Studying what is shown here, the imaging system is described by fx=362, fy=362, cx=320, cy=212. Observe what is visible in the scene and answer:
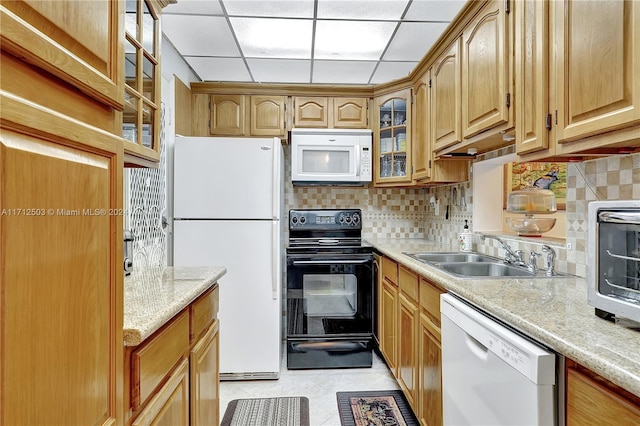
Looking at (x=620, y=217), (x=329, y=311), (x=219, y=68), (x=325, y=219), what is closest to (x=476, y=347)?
(x=620, y=217)

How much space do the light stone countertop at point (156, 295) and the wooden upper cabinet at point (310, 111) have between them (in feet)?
5.68

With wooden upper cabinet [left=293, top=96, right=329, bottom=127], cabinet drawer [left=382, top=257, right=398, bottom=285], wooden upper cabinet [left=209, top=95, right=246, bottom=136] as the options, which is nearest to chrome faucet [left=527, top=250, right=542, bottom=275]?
cabinet drawer [left=382, top=257, right=398, bottom=285]

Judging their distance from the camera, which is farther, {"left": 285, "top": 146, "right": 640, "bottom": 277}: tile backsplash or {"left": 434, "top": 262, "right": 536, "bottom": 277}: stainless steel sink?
{"left": 434, "top": 262, "right": 536, "bottom": 277}: stainless steel sink

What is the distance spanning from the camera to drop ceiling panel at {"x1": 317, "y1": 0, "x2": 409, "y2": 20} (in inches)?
81.1

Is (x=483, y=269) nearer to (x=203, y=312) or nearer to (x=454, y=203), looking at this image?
(x=454, y=203)

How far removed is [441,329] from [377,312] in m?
1.30

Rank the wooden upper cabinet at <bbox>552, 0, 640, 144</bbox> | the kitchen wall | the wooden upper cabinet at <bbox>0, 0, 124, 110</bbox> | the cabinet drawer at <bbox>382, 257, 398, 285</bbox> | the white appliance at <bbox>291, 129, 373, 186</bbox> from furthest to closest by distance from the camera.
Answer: the kitchen wall < the white appliance at <bbox>291, 129, 373, 186</bbox> < the cabinet drawer at <bbox>382, 257, 398, 285</bbox> < the wooden upper cabinet at <bbox>552, 0, 640, 144</bbox> < the wooden upper cabinet at <bbox>0, 0, 124, 110</bbox>

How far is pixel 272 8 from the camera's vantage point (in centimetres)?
212

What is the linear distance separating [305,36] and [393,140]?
1097mm

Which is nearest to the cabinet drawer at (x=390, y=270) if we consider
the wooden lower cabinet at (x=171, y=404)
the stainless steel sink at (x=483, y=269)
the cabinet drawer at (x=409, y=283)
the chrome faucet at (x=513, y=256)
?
the cabinet drawer at (x=409, y=283)

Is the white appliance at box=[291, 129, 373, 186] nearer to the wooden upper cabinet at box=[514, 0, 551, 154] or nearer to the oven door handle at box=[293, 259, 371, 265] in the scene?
the oven door handle at box=[293, 259, 371, 265]

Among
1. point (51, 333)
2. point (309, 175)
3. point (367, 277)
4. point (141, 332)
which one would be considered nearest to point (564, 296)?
point (141, 332)

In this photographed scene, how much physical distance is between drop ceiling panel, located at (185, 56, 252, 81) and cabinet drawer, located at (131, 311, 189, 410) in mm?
2214

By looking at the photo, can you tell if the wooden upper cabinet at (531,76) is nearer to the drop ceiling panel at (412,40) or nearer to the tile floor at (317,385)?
the drop ceiling panel at (412,40)
